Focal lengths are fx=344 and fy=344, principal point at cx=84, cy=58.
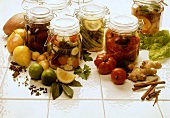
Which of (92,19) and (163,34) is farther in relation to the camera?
(163,34)

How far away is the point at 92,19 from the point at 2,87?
51 centimetres

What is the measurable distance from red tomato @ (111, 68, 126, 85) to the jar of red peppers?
0.40 ft

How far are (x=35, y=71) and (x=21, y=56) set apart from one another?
15 centimetres

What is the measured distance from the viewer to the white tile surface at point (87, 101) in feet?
4.13

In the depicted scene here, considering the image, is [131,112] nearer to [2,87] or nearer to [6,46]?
[2,87]

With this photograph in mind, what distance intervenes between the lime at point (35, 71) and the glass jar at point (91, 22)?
294 millimetres

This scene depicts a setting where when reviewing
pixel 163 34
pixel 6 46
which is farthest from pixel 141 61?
pixel 6 46

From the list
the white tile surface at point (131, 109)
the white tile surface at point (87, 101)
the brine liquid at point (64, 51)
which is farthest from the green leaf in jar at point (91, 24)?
the white tile surface at point (131, 109)

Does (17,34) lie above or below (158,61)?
above

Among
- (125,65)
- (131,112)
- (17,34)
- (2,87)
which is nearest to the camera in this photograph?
(131,112)

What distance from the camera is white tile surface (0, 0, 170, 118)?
1.26 metres

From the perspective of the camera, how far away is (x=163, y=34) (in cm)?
169

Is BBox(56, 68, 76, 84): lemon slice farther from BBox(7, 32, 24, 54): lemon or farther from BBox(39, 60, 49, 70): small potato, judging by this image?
BBox(7, 32, 24, 54): lemon

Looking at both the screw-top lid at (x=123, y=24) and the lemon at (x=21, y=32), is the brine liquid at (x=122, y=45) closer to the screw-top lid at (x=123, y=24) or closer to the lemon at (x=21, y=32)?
the screw-top lid at (x=123, y=24)
